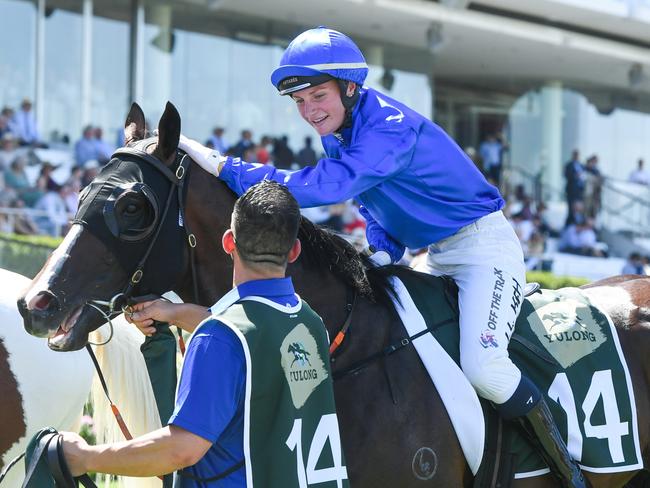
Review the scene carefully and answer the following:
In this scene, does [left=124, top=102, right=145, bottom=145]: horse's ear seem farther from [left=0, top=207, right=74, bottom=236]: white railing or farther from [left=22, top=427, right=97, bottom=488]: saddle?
[left=0, top=207, right=74, bottom=236]: white railing

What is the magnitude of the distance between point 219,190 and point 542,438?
1465 mm

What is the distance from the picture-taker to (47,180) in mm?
13133

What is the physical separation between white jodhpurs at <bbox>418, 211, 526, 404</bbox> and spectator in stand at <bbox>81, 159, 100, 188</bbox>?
31.4 feet

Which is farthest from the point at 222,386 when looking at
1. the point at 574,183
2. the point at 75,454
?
the point at 574,183

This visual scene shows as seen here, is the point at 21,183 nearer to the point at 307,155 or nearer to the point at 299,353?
the point at 307,155

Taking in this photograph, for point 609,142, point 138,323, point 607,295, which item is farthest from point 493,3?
point 138,323

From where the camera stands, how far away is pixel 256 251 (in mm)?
2600

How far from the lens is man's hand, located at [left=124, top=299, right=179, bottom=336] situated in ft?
10.1

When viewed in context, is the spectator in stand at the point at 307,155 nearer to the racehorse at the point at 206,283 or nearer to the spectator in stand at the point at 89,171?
the spectator in stand at the point at 89,171

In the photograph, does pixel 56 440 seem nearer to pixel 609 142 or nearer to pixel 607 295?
pixel 607 295

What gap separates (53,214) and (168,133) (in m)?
9.47

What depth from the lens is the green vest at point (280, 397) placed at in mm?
2527

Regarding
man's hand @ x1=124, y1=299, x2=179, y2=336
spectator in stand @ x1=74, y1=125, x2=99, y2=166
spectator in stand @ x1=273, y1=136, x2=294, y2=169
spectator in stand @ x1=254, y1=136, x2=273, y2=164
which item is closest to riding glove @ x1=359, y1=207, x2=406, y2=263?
man's hand @ x1=124, y1=299, x2=179, y2=336

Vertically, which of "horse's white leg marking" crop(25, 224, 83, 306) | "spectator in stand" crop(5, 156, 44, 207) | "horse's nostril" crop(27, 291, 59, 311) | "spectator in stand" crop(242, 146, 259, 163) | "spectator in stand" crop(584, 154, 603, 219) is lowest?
"spectator in stand" crop(584, 154, 603, 219)
